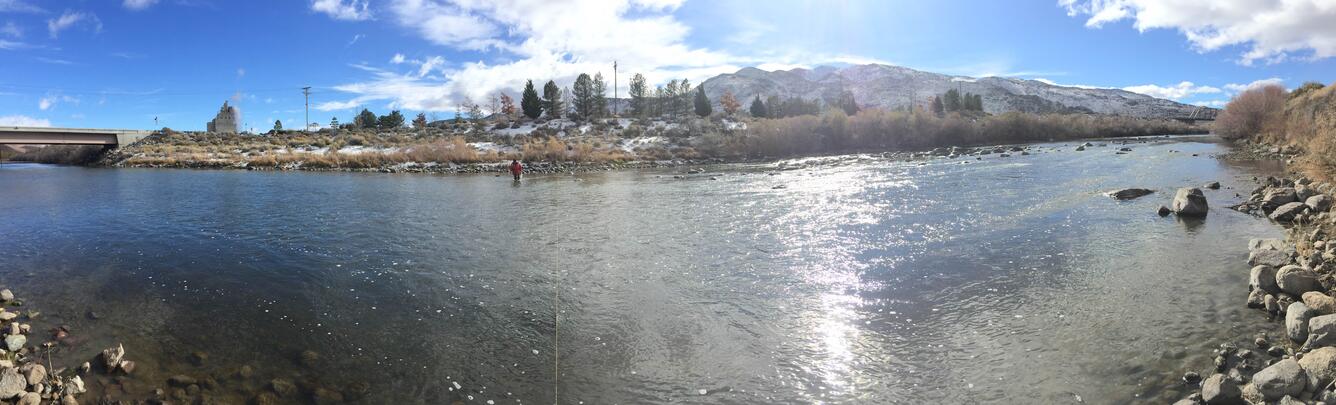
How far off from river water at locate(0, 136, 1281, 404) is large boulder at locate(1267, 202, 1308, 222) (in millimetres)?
420

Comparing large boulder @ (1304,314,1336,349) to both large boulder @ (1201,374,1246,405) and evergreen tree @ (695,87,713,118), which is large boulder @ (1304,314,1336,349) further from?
evergreen tree @ (695,87,713,118)

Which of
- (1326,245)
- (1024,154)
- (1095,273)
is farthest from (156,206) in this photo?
(1024,154)

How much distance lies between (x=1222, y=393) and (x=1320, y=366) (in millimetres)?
1104

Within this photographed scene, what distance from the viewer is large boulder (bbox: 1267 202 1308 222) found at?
1634 centimetres

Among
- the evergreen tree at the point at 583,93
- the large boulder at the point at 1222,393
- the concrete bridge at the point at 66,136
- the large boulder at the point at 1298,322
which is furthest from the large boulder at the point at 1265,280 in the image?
the evergreen tree at the point at 583,93

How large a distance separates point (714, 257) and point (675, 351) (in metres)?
5.67

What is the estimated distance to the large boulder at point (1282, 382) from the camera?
6.34m

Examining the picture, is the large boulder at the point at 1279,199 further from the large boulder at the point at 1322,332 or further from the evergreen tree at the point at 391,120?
the evergreen tree at the point at 391,120

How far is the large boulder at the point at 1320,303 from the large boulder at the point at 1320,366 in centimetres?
178

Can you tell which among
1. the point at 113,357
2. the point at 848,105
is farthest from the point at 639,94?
the point at 113,357

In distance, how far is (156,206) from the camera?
24.5 m

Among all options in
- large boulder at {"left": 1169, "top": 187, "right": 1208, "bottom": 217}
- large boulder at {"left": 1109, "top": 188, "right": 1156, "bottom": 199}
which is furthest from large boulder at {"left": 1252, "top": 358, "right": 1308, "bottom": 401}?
large boulder at {"left": 1109, "top": 188, "right": 1156, "bottom": 199}

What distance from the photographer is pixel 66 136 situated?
65125 millimetres

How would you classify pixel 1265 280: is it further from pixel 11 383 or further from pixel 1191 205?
pixel 11 383
